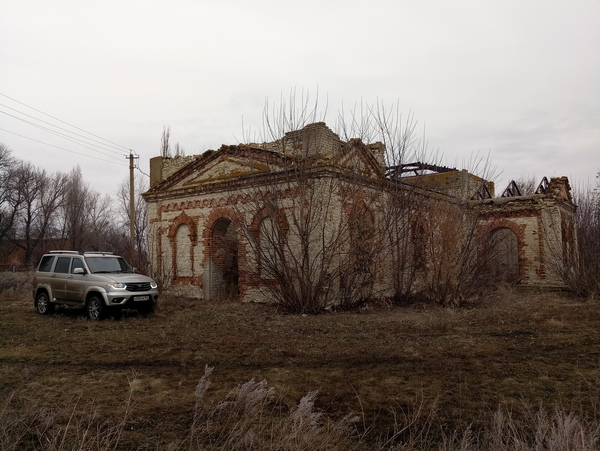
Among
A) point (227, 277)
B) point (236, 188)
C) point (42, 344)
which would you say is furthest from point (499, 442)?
point (227, 277)

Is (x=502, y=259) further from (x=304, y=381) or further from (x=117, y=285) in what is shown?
(x=304, y=381)

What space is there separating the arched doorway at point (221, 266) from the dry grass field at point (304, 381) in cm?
426

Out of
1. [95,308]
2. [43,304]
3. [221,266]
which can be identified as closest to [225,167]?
[221,266]

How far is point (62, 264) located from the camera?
13.6 metres

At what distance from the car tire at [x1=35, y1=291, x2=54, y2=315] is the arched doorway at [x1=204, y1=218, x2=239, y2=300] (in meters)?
5.21

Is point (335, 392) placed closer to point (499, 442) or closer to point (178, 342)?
point (499, 442)

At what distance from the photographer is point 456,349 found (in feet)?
28.3

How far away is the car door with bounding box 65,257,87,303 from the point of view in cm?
1280

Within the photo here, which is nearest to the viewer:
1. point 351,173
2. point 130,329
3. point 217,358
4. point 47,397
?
point 47,397

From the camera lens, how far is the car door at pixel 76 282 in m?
12.8

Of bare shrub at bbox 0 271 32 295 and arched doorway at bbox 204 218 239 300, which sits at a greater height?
arched doorway at bbox 204 218 239 300

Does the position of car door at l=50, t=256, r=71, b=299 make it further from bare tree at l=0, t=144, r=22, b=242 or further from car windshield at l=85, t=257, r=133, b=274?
bare tree at l=0, t=144, r=22, b=242

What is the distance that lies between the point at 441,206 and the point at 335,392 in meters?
10.0

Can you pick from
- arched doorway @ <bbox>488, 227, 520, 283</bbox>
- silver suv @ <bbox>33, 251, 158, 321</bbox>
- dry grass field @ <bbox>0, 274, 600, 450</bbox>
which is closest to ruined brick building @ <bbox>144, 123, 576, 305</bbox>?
arched doorway @ <bbox>488, 227, 520, 283</bbox>
